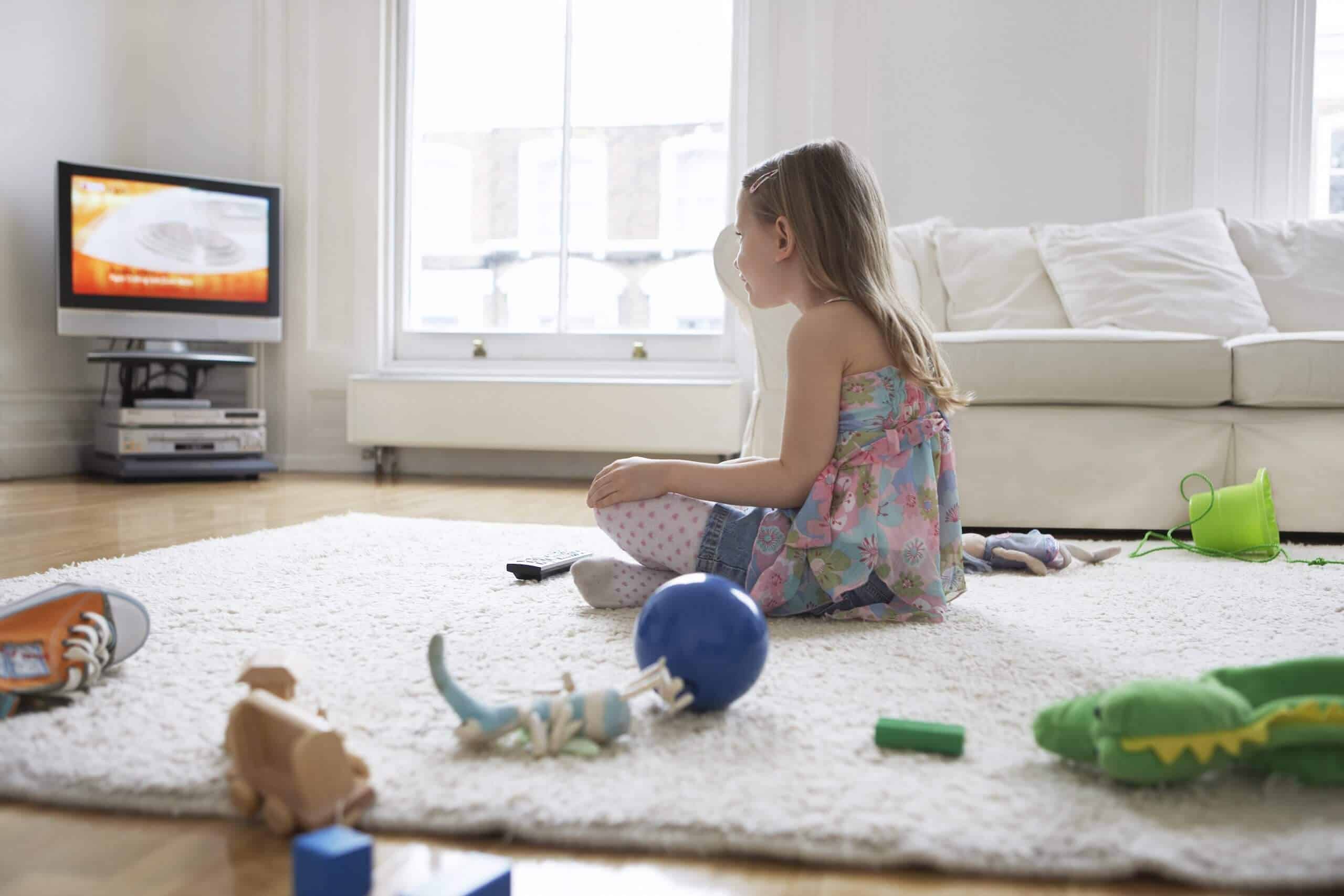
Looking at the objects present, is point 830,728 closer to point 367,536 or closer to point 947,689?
point 947,689

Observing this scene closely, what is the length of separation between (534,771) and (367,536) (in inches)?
54.6

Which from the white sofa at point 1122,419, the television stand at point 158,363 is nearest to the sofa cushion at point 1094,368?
the white sofa at point 1122,419

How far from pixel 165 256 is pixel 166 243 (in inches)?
1.9

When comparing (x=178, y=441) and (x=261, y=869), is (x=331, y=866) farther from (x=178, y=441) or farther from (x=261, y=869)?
(x=178, y=441)

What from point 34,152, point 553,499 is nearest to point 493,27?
point 34,152

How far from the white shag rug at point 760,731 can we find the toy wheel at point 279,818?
0.15 ft

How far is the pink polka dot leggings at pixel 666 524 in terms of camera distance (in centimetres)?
133

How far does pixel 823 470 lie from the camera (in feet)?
4.22

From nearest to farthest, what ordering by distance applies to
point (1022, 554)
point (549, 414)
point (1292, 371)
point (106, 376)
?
point (1022, 554) → point (1292, 371) → point (549, 414) → point (106, 376)

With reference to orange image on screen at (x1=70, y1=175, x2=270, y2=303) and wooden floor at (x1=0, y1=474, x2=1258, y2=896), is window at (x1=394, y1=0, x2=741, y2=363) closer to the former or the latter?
orange image on screen at (x1=70, y1=175, x2=270, y2=303)

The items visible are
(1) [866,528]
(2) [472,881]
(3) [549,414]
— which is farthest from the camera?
(3) [549,414]

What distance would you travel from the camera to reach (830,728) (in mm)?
844

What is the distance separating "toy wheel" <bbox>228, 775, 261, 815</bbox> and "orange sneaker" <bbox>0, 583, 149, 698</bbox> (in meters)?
0.30

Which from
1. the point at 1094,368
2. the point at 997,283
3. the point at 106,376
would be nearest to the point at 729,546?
the point at 1094,368
